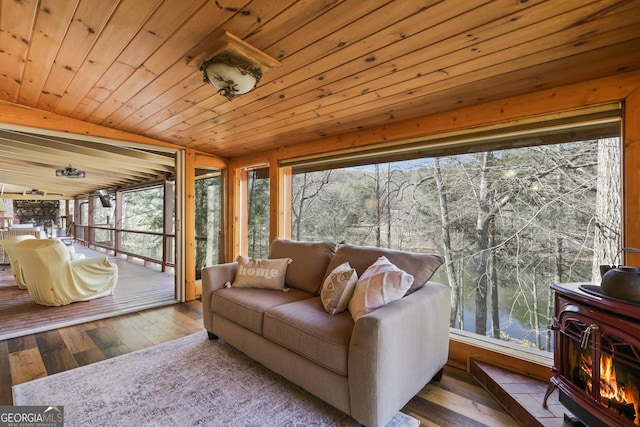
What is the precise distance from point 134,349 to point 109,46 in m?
Answer: 2.42

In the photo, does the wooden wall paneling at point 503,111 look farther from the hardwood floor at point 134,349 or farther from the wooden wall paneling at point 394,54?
the hardwood floor at point 134,349

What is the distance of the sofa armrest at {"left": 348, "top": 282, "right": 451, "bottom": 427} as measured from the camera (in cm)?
144

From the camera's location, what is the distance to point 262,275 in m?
2.60

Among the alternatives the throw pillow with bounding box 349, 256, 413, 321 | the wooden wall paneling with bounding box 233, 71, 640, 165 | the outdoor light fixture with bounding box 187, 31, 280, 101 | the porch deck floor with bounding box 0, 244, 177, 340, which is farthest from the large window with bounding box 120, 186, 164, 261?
the throw pillow with bounding box 349, 256, 413, 321

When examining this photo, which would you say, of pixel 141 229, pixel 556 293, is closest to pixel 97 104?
pixel 556 293

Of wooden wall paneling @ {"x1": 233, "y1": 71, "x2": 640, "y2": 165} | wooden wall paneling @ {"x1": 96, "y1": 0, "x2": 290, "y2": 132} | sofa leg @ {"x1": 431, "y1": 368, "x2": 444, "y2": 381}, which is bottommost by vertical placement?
sofa leg @ {"x1": 431, "y1": 368, "x2": 444, "y2": 381}

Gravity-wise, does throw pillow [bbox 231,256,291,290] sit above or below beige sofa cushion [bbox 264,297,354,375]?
above

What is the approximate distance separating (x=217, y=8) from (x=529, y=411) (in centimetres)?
268

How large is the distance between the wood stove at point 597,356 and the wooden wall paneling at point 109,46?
97.6 inches

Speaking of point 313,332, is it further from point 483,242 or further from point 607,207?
point 607,207

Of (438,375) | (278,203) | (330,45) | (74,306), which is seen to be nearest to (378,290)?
(438,375)

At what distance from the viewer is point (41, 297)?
357cm

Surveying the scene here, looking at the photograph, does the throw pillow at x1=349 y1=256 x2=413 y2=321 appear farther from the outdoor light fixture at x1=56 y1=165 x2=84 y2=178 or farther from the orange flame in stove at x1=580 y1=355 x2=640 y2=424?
the outdoor light fixture at x1=56 y1=165 x2=84 y2=178

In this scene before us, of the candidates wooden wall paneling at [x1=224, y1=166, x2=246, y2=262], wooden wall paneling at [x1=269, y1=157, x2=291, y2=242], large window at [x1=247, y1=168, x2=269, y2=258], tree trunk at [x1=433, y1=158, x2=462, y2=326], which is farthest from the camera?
wooden wall paneling at [x1=224, y1=166, x2=246, y2=262]
